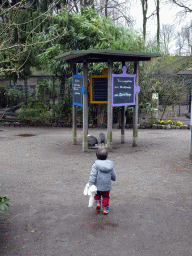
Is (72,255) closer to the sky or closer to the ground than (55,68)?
closer to the ground

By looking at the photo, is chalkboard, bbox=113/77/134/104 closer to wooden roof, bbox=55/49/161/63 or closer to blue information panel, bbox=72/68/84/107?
wooden roof, bbox=55/49/161/63

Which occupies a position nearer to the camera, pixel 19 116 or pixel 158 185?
pixel 158 185

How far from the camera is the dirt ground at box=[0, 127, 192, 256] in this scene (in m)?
3.67

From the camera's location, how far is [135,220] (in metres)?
4.35

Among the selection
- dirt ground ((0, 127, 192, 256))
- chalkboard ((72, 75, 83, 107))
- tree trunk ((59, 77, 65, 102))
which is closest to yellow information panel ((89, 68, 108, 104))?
chalkboard ((72, 75, 83, 107))

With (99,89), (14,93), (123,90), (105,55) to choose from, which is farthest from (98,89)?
(14,93)

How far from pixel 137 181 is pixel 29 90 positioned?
11.5 meters

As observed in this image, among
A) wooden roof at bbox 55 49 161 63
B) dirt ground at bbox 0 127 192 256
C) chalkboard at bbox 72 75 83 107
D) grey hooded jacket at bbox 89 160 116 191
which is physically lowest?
dirt ground at bbox 0 127 192 256

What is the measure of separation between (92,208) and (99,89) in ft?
19.0

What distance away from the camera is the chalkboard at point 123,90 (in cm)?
909

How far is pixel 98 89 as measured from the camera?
10008 mm

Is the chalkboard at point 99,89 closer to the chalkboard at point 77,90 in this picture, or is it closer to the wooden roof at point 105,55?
the chalkboard at point 77,90

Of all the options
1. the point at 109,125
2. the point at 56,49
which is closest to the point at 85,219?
the point at 109,125

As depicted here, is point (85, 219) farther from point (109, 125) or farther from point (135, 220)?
point (109, 125)
